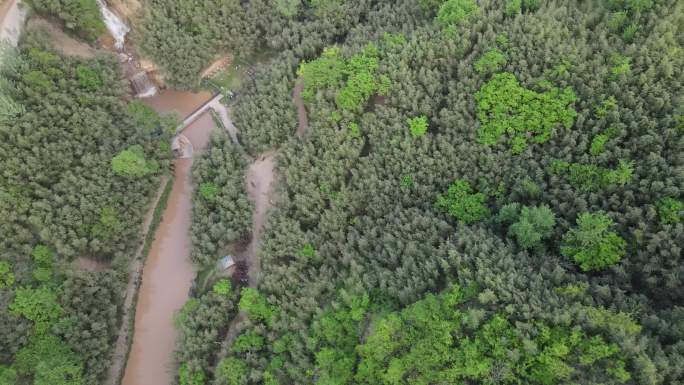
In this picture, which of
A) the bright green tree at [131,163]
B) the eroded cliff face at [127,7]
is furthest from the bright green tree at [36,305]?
the eroded cliff face at [127,7]

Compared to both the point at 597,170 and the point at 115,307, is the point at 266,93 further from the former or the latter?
the point at 597,170

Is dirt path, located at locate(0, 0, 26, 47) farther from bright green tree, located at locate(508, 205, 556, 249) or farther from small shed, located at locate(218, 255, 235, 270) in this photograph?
bright green tree, located at locate(508, 205, 556, 249)

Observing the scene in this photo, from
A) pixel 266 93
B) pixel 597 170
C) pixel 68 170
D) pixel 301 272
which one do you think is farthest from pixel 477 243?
pixel 68 170

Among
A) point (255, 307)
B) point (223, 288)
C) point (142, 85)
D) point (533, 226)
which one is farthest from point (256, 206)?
point (533, 226)

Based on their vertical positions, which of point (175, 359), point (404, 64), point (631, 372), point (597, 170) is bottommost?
point (631, 372)

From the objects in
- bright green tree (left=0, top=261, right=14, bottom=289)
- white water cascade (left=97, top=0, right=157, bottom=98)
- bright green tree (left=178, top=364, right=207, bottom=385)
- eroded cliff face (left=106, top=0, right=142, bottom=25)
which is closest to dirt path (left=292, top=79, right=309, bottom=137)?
white water cascade (left=97, top=0, right=157, bottom=98)

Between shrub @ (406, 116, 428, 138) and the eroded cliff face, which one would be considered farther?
the eroded cliff face
